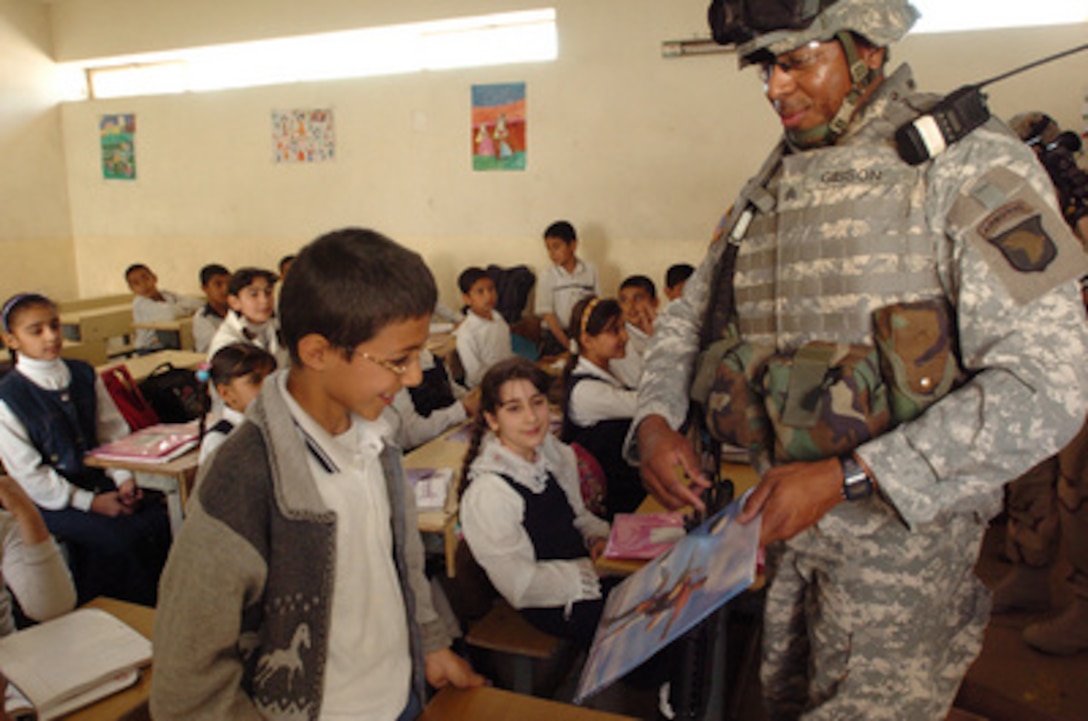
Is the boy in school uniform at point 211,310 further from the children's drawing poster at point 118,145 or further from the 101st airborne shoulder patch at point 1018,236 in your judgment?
the 101st airborne shoulder patch at point 1018,236

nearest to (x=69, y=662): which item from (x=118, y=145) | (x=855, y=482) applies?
(x=855, y=482)

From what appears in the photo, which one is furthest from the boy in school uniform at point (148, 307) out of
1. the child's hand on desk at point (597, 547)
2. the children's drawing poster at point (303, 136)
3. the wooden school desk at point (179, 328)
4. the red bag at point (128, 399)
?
the child's hand on desk at point (597, 547)

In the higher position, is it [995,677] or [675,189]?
[675,189]

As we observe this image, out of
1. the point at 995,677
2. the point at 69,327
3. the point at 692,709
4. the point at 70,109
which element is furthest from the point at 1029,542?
the point at 70,109

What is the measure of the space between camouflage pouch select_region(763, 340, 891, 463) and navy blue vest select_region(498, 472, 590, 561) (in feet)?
3.63

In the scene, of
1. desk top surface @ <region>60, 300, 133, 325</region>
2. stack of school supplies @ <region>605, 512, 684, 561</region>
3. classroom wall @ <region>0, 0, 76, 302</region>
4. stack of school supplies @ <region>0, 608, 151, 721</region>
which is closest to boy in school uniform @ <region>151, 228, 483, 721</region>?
stack of school supplies @ <region>0, 608, 151, 721</region>

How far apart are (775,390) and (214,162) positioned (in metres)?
7.54

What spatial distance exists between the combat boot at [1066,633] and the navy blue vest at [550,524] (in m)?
1.76

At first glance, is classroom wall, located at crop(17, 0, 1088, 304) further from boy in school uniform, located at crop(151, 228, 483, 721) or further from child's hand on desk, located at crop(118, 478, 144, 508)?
boy in school uniform, located at crop(151, 228, 483, 721)

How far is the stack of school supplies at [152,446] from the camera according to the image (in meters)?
2.96

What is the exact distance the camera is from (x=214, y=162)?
7.61 metres

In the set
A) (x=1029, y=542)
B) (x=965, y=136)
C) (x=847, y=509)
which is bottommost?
(x=1029, y=542)

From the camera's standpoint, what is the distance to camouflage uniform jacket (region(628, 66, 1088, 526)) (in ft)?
3.56

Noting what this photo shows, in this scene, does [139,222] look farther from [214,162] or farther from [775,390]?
[775,390]
